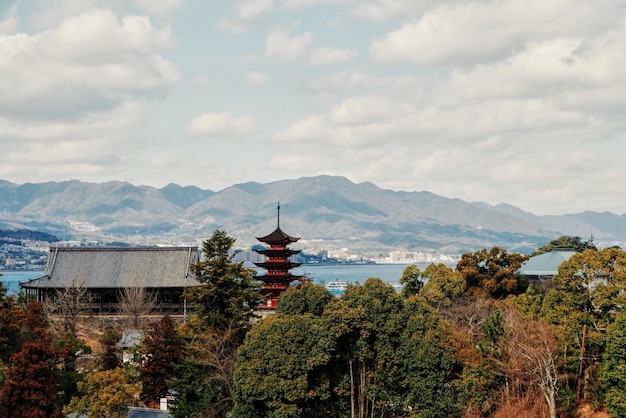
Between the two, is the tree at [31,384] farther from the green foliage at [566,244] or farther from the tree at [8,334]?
the green foliage at [566,244]

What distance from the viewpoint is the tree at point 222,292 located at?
2609 centimetres

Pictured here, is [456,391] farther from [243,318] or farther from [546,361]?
[243,318]

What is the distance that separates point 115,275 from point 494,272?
74.3 ft

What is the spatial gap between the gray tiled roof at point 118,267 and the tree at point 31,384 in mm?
19318

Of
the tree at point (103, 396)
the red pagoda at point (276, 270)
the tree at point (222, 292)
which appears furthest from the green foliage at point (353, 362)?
the red pagoda at point (276, 270)

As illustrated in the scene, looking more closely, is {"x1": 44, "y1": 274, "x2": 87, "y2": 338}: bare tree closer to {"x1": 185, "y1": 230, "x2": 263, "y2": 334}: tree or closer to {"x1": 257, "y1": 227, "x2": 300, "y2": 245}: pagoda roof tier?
{"x1": 257, "y1": 227, "x2": 300, "y2": 245}: pagoda roof tier

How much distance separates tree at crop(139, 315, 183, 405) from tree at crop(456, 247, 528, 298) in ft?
52.5

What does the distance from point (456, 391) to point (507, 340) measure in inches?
95.0

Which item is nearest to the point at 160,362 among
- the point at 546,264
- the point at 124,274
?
the point at 124,274

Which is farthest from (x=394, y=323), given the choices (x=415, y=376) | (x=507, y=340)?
(x=507, y=340)

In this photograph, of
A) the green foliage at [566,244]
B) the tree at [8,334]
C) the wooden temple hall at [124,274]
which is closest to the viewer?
the tree at [8,334]

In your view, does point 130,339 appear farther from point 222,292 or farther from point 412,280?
point 412,280

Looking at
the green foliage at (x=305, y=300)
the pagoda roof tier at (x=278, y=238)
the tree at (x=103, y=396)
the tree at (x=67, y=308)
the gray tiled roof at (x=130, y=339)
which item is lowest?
the tree at (x=103, y=396)

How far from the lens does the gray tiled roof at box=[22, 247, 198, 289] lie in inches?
1672
